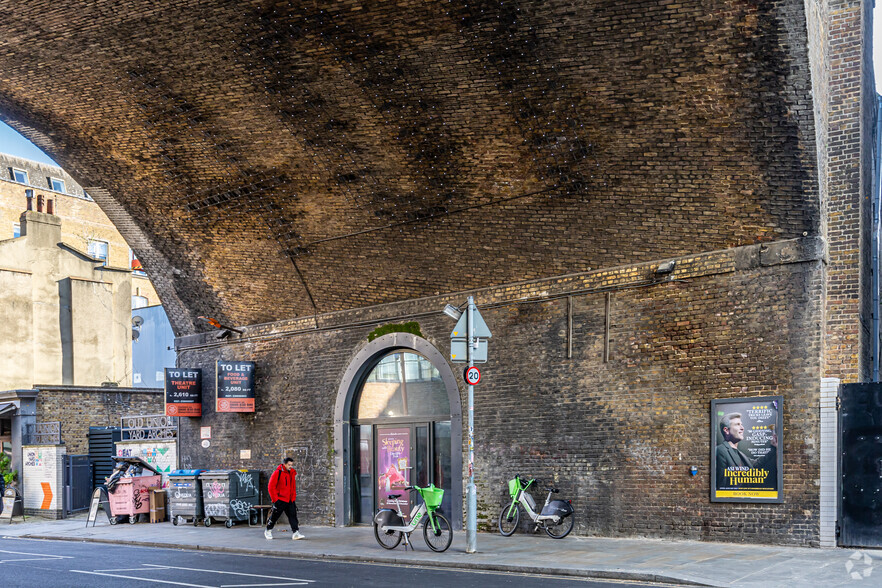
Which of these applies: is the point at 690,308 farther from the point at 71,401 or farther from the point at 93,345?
the point at 93,345

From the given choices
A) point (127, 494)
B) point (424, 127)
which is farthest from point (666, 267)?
point (127, 494)

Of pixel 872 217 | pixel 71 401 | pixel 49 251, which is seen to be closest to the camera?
pixel 872 217

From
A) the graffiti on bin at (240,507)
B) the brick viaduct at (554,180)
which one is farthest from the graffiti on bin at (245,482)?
the brick viaduct at (554,180)

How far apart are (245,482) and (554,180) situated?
9.73 meters

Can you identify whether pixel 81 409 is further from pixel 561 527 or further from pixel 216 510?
pixel 561 527

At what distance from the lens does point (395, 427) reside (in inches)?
715

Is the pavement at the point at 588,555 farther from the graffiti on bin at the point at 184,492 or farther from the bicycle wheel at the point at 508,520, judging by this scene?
the graffiti on bin at the point at 184,492

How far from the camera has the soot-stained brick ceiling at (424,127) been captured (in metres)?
12.7

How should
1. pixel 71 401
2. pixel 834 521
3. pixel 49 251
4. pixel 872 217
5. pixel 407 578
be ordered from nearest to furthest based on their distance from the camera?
pixel 407 578, pixel 834 521, pixel 872 217, pixel 71 401, pixel 49 251

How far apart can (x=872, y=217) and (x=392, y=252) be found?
8625 millimetres

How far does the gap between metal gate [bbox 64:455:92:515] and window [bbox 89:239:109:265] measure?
2754 cm

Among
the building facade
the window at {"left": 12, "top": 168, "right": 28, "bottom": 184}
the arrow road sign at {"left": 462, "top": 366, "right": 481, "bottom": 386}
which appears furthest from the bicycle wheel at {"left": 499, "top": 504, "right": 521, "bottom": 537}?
the window at {"left": 12, "top": 168, "right": 28, "bottom": 184}

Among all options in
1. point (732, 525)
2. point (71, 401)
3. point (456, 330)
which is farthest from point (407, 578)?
point (71, 401)

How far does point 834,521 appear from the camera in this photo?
12.5 metres
